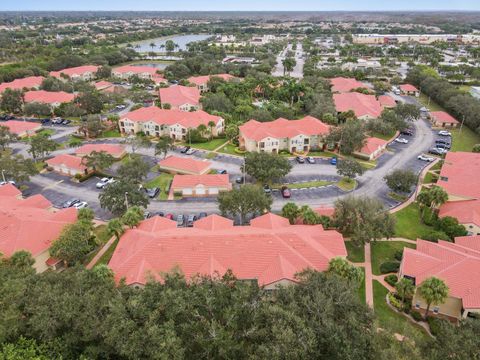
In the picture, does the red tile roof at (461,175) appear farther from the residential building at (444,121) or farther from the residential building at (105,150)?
the residential building at (105,150)

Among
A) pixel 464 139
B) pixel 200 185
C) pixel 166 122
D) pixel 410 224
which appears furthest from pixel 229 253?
pixel 464 139

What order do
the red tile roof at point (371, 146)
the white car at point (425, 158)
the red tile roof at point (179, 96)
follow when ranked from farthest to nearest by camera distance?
1. the red tile roof at point (179, 96)
2. the white car at point (425, 158)
3. the red tile roof at point (371, 146)

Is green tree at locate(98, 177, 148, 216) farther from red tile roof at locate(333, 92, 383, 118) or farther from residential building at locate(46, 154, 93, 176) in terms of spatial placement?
red tile roof at locate(333, 92, 383, 118)

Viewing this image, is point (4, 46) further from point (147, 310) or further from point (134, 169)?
point (147, 310)

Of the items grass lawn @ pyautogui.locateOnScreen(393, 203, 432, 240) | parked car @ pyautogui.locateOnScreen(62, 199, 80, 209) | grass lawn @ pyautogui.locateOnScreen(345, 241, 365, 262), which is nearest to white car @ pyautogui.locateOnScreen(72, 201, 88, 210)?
parked car @ pyautogui.locateOnScreen(62, 199, 80, 209)

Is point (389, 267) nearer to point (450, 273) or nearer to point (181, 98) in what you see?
point (450, 273)

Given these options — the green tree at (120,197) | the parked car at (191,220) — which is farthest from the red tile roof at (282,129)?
the green tree at (120,197)
